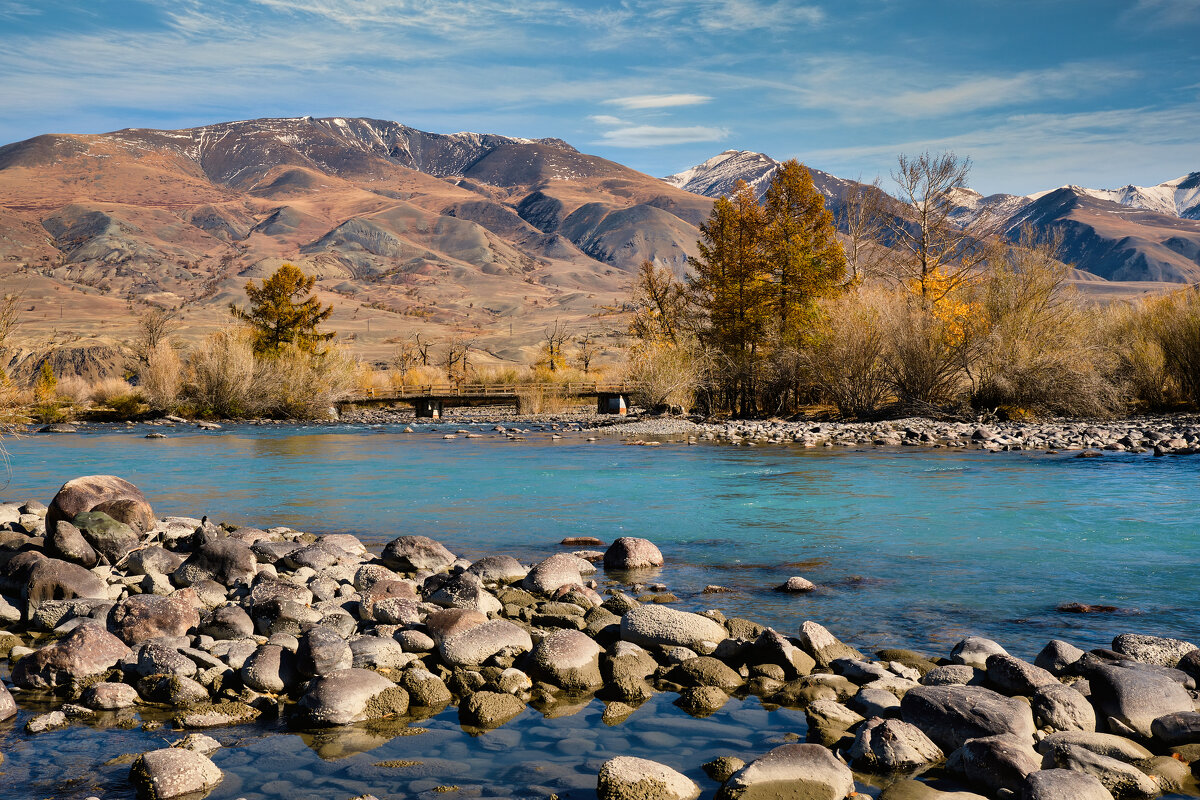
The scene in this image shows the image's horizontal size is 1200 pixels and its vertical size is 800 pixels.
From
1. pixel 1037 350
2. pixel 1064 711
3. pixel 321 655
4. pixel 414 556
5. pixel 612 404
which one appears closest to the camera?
pixel 1064 711

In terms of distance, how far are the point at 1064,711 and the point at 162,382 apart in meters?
49.6

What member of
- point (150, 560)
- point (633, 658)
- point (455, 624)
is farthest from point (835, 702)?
point (150, 560)

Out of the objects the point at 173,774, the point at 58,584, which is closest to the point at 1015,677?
the point at 173,774

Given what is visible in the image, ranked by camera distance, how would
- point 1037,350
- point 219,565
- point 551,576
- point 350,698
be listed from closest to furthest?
1. point 350,698
2. point 551,576
3. point 219,565
4. point 1037,350

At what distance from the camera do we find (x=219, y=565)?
1017 centimetres

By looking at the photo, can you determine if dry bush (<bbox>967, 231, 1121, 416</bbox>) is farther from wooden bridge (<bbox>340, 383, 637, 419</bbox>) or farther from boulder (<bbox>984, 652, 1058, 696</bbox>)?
boulder (<bbox>984, 652, 1058, 696</bbox>)

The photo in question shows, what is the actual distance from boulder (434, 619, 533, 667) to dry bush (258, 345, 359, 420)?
44.2 m

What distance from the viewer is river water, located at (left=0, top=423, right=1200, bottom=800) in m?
5.67

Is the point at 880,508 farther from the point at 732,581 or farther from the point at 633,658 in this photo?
the point at 633,658

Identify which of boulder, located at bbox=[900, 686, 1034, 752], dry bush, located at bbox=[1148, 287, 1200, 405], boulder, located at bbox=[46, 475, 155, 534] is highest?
dry bush, located at bbox=[1148, 287, 1200, 405]

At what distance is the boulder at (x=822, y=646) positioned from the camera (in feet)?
23.4

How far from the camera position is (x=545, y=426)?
143 ft

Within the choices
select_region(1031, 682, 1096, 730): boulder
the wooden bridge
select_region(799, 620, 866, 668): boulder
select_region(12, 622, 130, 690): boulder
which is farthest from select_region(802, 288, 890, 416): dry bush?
select_region(12, 622, 130, 690): boulder

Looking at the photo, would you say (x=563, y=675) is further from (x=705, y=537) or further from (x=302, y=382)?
(x=302, y=382)
